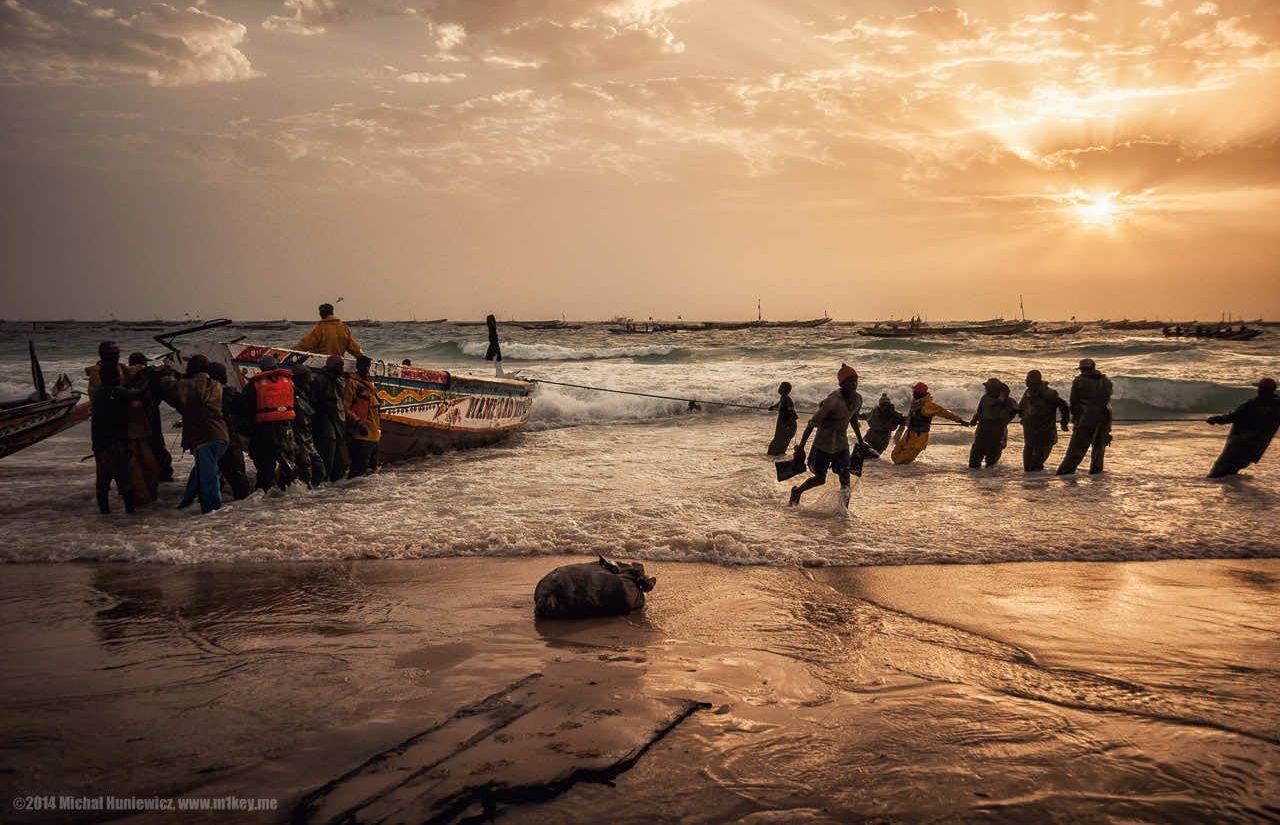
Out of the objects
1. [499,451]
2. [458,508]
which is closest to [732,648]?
[458,508]

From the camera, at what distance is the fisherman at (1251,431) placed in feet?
35.2

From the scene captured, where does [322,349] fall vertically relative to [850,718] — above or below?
above

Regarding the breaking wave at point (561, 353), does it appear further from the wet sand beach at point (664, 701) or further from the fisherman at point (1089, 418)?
the wet sand beach at point (664, 701)

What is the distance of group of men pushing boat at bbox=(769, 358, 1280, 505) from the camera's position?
363 inches

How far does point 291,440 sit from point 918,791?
944 centimetres

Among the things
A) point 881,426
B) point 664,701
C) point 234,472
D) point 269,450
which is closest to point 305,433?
point 269,450

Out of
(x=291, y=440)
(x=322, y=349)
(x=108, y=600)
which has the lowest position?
(x=108, y=600)

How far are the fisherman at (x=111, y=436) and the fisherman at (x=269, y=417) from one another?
4.51ft

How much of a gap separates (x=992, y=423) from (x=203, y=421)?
1154cm

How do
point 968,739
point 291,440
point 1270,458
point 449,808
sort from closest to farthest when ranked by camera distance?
point 449,808 → point 968,739 → point 291,440 → point 1270,458

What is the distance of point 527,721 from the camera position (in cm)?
343

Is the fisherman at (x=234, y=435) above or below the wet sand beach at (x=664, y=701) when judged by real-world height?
above

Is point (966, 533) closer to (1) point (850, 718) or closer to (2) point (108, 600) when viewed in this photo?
(1) point (850, 718)

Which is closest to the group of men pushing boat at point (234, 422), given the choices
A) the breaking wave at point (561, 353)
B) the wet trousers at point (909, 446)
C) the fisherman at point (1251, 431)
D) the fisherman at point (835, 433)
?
the fisherman at point (835, 433)
